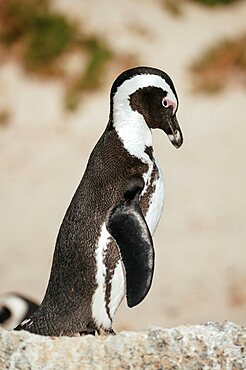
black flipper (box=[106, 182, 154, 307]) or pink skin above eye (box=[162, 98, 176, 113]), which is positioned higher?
pink skin above eye (box=[162, 98, 176, 113])

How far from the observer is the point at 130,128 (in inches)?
195

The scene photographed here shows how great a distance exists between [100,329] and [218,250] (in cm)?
535

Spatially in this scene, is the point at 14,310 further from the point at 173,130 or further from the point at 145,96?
the point at 145,96

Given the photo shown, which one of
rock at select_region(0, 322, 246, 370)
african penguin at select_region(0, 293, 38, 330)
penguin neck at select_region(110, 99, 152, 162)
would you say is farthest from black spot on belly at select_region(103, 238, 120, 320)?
african penguin at select_region(0, 293, 38, 330)

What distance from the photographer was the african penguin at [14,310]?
7715 mm

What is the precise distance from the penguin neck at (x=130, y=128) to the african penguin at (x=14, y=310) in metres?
2.89

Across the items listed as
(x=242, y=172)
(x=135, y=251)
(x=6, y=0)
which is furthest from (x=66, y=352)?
(x=6, y=0)

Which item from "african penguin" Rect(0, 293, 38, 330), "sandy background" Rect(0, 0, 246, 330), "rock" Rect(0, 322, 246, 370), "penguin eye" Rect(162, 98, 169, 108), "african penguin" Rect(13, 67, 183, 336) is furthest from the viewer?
"sandy background" Rect(0, 0, 246, 330)

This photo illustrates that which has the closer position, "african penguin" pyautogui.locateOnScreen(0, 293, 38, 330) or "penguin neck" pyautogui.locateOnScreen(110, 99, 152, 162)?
"penguin neck" pyautogui.locateOnScreen(110, 99, 152, 162)

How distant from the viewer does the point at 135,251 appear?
4.83 m

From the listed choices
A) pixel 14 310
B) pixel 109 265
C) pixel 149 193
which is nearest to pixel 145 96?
pixel 149 193

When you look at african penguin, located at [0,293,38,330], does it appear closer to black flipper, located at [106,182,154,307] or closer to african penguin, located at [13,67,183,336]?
african penguin, located at [13,67,183,336]

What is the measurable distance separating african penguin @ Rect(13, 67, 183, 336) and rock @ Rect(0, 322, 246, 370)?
0.57m

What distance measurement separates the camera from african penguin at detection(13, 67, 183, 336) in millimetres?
4895
